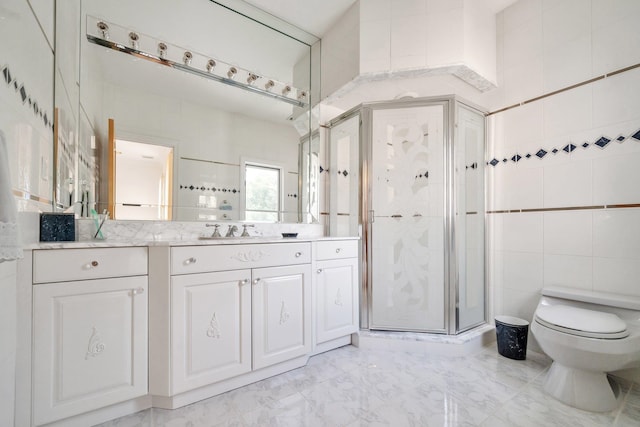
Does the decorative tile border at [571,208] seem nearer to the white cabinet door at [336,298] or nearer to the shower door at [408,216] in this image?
the shower door at [408,216]

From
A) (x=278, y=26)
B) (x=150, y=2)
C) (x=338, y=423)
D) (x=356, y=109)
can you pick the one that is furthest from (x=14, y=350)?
(x=278, y=26)

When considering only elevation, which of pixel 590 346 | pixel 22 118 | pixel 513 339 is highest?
pixel 22 118

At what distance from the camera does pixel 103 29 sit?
5.52ft

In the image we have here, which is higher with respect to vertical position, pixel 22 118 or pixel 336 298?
pixel 22 118

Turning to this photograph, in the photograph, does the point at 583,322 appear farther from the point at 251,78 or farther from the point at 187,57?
the point at 187,57

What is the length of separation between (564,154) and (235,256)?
2.36 m

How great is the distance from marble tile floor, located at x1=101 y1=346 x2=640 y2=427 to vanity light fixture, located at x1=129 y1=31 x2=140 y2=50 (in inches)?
83.9

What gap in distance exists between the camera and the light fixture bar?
1698 mm

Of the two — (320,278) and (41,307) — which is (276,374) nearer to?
(320,278)

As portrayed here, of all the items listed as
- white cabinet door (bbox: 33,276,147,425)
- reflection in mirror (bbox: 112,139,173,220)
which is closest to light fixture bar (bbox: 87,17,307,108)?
reflection in mirror (bbox: 112,139,173,220)

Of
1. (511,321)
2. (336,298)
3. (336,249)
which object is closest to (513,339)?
(511,321)

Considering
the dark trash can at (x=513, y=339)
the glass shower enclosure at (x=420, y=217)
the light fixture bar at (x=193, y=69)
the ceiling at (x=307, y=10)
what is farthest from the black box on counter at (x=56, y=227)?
the dark trash can at (x=513, y=339)

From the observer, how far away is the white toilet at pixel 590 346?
1.37 meters

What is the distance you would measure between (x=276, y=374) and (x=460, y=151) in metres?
2.13
